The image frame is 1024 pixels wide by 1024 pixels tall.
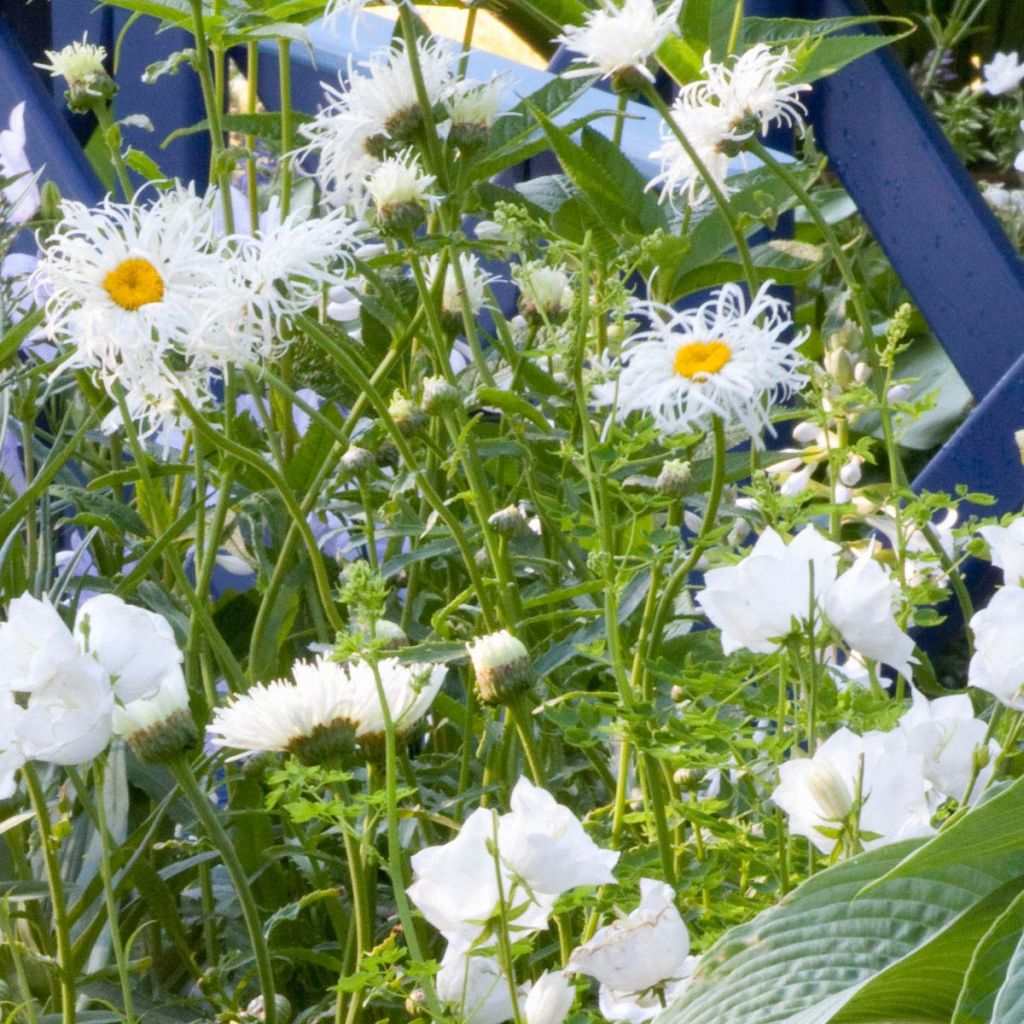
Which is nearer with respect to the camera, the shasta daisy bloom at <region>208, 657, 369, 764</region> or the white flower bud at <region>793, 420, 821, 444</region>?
the shasta daisy bloom at <region>208, 657, 369, 764</region>

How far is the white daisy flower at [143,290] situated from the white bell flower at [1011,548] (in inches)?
11.6

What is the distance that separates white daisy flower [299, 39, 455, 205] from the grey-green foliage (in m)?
0.40

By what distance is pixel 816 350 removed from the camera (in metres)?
1.36

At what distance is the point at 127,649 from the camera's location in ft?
1.68

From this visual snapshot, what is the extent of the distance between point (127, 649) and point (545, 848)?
15 cm

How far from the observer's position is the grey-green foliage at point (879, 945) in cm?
42

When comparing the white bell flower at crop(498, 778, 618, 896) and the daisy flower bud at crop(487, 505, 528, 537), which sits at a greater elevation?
the daisy flower bud at crop(487, 505, 528, 537)

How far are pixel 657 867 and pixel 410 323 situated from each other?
1.07 feet

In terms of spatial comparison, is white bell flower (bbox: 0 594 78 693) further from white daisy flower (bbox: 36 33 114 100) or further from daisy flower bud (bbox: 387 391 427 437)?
white daisy flower (bbox: 36 33 114 100)

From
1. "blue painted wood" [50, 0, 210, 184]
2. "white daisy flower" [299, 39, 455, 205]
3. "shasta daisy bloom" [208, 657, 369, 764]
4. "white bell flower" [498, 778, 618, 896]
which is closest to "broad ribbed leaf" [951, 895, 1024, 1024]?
"white bell flower" [498, 778, 618, 896]

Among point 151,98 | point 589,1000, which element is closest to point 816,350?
point 151,98

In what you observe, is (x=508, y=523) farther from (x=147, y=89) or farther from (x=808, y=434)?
(x=147, y=89)

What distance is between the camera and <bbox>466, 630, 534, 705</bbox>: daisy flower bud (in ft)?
1.77

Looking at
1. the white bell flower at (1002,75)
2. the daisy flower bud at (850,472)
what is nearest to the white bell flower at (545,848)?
the daisy flower bud at (850,472)
